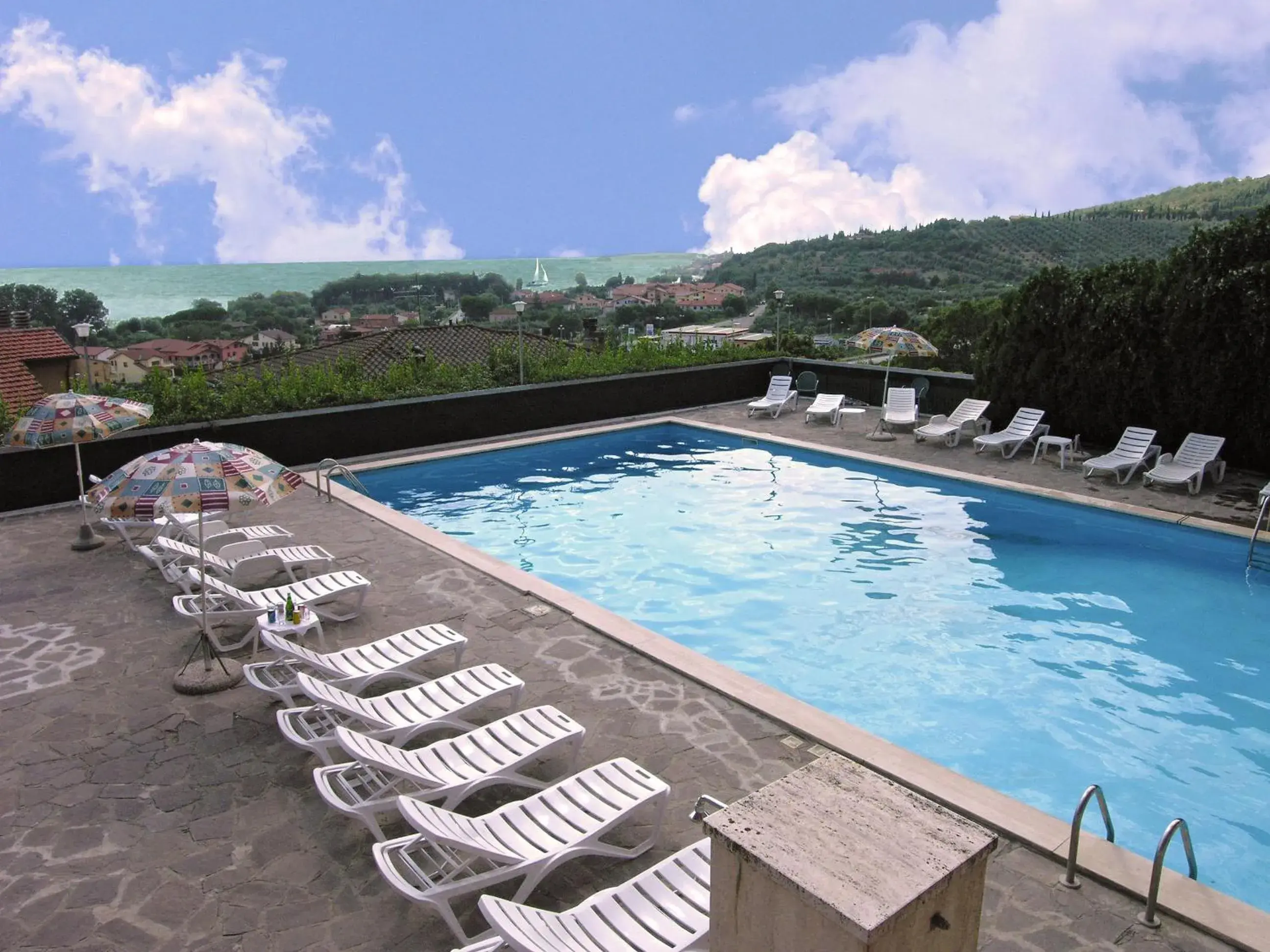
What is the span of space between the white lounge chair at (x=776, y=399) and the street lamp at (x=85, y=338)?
10678 mm

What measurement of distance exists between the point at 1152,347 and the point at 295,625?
11.9 meters

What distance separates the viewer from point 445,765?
4.55 m

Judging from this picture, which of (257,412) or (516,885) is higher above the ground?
(257,412)

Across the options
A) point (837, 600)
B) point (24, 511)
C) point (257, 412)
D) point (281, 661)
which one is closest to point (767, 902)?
point (281, 661)

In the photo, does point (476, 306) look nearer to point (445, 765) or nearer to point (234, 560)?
point (234, 560)

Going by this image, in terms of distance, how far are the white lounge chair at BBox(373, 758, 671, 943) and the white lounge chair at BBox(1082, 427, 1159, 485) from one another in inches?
383

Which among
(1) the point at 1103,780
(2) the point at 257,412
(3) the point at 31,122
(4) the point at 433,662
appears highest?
(3) the point at 31,122

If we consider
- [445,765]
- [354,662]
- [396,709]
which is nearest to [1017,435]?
[354,662]

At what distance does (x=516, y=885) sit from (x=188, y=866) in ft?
5.33

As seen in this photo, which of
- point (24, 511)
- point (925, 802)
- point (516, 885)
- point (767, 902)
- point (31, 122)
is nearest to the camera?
point (767, 902)

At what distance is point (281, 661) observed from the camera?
5797 millimetres

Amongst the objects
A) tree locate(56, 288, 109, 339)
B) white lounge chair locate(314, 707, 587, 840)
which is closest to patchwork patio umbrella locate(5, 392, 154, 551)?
white lounge chair locate(314, 707, 587, 840)

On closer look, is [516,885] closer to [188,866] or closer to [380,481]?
[188,866]

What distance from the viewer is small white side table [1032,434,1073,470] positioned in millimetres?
12695
